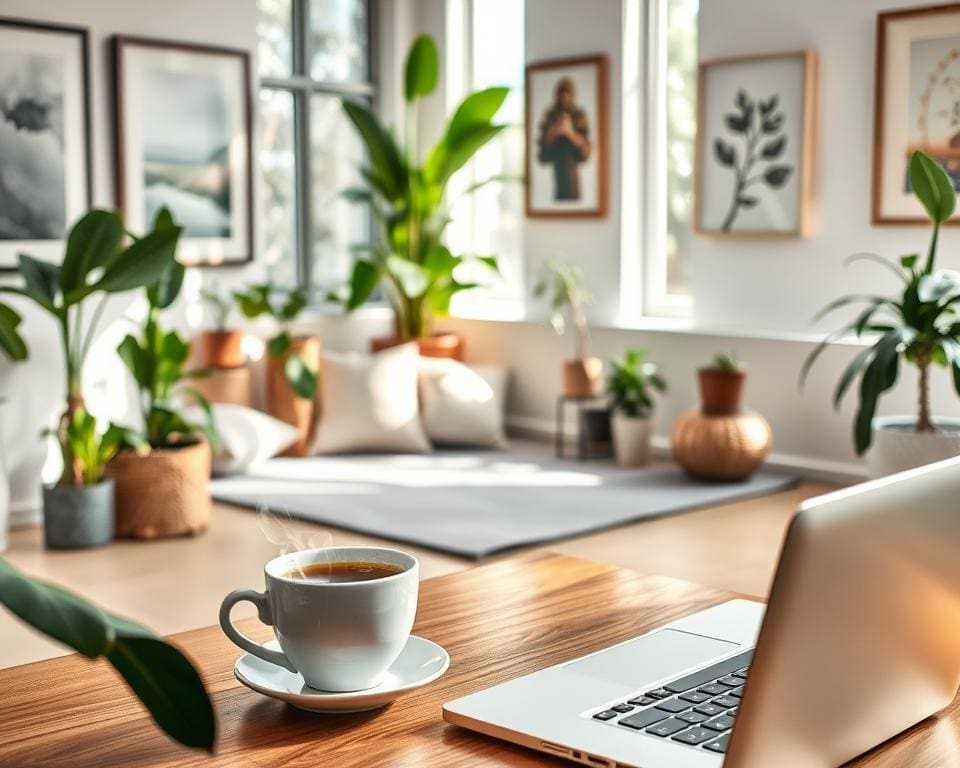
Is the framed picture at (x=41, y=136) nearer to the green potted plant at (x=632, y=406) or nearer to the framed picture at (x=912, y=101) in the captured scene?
the green potted plant at (x=632, y=406)

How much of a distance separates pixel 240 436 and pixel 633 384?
165cm

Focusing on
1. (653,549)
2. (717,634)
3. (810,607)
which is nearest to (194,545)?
(653,549)

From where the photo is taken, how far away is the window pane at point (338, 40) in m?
6.40

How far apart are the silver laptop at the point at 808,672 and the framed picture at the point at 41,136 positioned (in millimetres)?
4327

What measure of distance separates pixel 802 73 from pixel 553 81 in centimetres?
134

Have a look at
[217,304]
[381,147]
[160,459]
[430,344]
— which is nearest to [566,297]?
[430,344]

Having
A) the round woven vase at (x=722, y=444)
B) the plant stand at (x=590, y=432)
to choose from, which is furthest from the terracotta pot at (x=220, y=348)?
the round woven vase at (x=722, y=444)

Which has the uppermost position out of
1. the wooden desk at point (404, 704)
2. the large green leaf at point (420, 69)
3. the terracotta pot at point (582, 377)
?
the large green leaf at point (420, 69)

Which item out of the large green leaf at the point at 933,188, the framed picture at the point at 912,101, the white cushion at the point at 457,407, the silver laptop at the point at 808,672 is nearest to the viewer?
the silver laptop at the point at 808,672

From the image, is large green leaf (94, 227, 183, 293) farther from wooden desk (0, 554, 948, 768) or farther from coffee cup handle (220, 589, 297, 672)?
coffee cup handle (220, 589, 297, 672)

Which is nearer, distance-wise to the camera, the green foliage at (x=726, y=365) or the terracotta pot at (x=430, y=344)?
the green foliage at (x=726, y=365)

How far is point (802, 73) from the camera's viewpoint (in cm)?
509

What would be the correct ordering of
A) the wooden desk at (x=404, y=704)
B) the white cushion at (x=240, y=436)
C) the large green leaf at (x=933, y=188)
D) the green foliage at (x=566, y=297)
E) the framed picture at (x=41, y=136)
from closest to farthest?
Result: the wooden desk at (x=404, y=704)
the large green leaf at (x=933, y=188)
the framed picture at (x=41, y=136)
the white cushion at (x=240, y=436)
the green foliage at (x=566, y=297)

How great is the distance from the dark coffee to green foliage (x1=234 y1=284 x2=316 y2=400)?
4.33m
